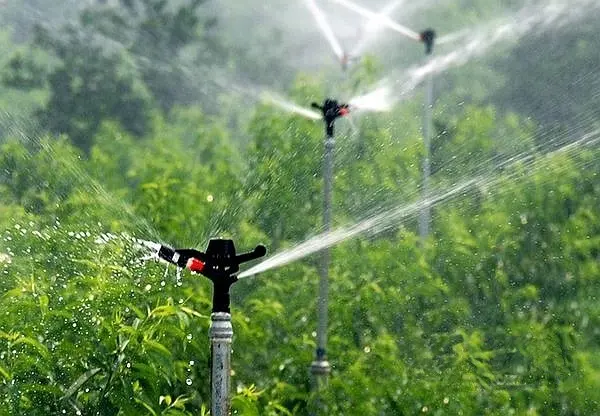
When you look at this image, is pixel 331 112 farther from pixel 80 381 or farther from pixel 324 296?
pixel 80 381

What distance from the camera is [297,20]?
30562 millimetres

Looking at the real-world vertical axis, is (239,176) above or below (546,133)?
below

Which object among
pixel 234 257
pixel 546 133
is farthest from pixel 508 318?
pixel 234 257

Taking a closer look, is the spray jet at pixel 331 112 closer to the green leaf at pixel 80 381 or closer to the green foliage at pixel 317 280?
the green foliage at pixel 317 280

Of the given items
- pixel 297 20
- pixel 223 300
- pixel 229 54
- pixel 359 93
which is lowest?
pixel 223 300

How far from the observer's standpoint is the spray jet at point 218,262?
15.0 feet

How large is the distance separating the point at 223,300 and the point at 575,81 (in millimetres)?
15669

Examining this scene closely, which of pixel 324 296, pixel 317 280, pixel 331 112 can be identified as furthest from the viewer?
pixel 317 280

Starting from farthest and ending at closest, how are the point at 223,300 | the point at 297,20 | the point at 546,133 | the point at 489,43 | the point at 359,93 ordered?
the point at 297,20 < the point at 489,43 < the point at 546,133 < the point at 359,93 < the point at 223,300

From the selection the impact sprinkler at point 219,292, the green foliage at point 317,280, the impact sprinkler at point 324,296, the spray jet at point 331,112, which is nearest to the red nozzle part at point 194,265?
the impact sprinkler at point 219,292

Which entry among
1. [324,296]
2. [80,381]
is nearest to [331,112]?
[324,296]

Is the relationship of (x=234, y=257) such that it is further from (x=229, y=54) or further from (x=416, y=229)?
(x=229, y=54)

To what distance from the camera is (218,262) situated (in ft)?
15.2

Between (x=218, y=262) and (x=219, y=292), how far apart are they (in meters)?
0.08
